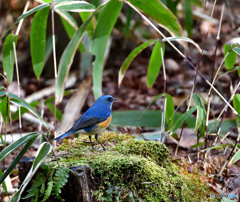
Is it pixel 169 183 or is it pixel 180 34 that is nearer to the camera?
pixel 169 183

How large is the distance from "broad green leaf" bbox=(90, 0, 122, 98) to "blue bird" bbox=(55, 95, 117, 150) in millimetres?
353

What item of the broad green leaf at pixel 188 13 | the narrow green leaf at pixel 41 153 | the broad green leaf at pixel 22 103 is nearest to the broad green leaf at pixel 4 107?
the broad green leaf at pixel 22 103

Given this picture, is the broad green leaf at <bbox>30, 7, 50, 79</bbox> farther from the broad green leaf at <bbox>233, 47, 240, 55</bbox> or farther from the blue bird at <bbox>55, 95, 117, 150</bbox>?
the broad green leaf at <bbox>233, 47, 240, 55</bbox>

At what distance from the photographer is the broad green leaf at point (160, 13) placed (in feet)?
10.6

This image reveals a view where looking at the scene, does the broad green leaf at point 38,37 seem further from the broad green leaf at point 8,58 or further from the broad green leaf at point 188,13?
the broad green leaf at point 188,13

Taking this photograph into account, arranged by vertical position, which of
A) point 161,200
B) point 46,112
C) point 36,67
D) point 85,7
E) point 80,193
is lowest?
point 46,112

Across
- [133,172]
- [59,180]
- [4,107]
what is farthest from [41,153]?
[4,107]

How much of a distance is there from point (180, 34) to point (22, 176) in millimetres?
2085

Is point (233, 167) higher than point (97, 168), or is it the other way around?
point (97, 168)

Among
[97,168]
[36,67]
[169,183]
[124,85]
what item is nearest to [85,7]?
[36,67]

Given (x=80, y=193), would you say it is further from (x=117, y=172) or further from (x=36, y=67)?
(x=36, y=67)

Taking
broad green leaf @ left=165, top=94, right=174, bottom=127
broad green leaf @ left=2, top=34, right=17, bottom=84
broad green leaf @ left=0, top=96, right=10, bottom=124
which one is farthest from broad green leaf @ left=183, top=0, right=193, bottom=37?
broad green leaf @ left=0, top=96, right=10, bottom=124

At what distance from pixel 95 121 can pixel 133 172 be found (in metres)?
0.80

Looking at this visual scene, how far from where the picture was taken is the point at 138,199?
235cm
